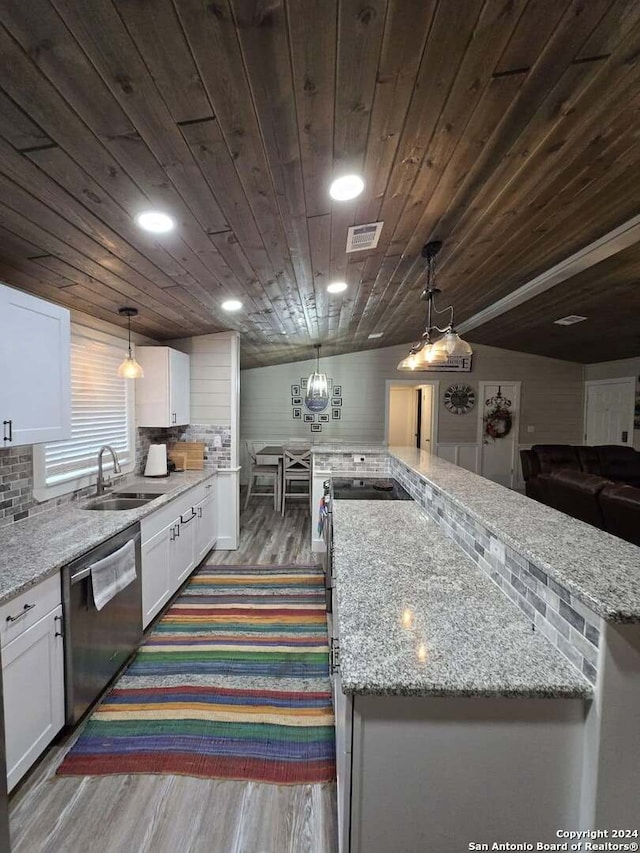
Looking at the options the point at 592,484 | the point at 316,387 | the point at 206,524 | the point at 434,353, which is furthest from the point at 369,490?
the point at 316,387

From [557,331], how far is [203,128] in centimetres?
573

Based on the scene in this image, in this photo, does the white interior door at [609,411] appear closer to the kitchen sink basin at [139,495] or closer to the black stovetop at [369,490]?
the black stovetop at [369,490]

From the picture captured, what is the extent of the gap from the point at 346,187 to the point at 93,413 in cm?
251

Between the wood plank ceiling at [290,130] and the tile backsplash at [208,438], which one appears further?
the tile backsplash at [208,438]

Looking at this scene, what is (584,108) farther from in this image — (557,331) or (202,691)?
(557,331)

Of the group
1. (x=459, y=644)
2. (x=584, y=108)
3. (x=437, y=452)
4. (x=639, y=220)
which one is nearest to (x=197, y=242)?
(x=584, y=108)

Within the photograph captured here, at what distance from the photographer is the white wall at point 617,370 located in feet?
19.5

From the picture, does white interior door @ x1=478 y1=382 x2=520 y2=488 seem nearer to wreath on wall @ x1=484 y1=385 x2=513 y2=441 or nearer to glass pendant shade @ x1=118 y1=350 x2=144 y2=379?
wreath on wall @ x1=484 y1=385 x2=513 y2=441

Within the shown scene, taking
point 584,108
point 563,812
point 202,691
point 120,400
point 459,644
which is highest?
point 584,108

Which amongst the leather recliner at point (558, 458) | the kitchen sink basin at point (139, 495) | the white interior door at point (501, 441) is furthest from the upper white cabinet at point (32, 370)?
the white interior door at point (501, 441)

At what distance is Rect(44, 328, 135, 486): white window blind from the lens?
99.5 inches

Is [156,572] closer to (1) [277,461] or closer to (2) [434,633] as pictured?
(2) [434,633]

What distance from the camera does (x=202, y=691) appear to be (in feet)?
6.63

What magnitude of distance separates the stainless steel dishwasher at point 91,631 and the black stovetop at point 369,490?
143cm
